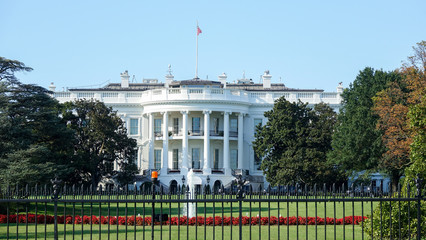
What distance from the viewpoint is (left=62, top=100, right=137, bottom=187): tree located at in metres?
55.9

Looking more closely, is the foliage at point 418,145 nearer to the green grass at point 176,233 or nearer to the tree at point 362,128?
the green grass at point 176,233

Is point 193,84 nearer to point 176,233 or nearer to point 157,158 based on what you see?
point 157,158

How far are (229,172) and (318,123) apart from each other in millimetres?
11969

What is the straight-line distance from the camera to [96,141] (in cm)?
5700

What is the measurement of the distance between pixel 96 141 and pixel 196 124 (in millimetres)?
13838

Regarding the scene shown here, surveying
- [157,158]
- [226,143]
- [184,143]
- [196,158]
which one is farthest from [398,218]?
[157,158]

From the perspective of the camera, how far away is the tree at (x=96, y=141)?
184 feet

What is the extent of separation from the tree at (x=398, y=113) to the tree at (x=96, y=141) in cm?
2218

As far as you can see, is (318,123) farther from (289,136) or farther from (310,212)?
(310,212)

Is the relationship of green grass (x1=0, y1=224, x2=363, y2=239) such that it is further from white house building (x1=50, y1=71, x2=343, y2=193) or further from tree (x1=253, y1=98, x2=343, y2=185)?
white house building (x1=50, y1=71, x2=343, y2=193)

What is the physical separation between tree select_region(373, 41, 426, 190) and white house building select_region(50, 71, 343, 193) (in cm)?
2210

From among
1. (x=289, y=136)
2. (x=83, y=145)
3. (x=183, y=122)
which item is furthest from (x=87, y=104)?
(x=289, y=136)

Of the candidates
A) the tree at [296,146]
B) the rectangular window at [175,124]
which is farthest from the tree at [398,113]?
the rectangular window at [175,124]

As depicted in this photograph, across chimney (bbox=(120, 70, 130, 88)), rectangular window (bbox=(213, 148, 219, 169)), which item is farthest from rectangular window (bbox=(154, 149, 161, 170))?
chimney (bbox=(120, 70, 130, 88))
